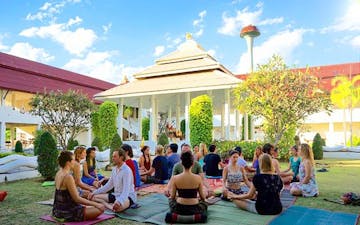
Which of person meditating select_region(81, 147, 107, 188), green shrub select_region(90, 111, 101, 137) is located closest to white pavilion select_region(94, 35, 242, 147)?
green shrub select_region(90, 111, 101, 137)

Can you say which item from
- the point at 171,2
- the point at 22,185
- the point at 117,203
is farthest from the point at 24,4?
the point at 117,203

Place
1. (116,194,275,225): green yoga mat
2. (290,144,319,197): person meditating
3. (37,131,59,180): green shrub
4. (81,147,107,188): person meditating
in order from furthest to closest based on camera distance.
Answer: (37,131,59,180): green shrub, (81,147,107,188): person meditating, (290,144,319,197): person meditating, (116,194,275,225): green yoga mat

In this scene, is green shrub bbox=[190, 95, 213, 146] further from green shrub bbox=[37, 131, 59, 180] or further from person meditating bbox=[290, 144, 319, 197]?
person meditating bbox=[290, 144, 319, 197]

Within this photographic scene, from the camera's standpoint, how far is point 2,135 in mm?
21781

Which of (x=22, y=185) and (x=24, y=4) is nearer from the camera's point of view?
(x=22, y=185)

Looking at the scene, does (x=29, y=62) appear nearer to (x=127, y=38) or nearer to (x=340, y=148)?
(x=127, y=38)

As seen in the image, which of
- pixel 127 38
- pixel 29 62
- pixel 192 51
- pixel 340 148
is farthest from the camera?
pixel 29 62

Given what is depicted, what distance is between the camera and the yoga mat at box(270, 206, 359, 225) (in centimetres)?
482

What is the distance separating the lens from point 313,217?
5.12 m

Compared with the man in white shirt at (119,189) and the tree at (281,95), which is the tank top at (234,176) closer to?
the man in white shirt at (119,189)

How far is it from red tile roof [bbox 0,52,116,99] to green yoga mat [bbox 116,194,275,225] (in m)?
16.7

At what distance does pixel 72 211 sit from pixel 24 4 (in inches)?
477

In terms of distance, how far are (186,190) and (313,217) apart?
220 cm

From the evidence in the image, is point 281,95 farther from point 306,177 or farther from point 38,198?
point 38,198
